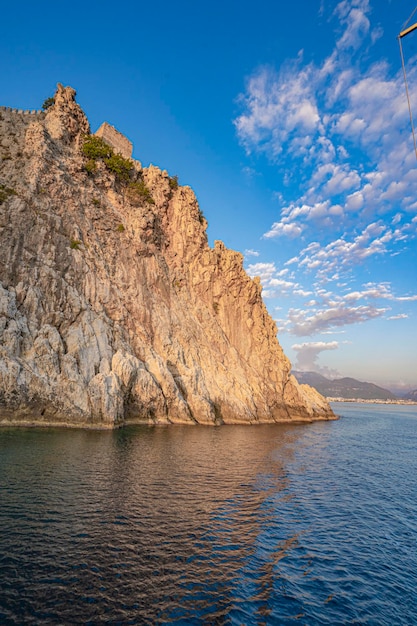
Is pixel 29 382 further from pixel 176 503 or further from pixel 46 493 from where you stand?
pixel 176 503

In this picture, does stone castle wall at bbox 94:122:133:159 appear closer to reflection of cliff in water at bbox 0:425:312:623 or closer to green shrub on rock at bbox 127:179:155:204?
green shrub on rock at bbox 127:179:155:204

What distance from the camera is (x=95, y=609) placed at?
387 inches

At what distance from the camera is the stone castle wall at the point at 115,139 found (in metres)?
70.9

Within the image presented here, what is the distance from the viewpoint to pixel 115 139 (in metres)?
72.6

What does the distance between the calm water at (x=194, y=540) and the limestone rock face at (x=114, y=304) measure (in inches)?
455

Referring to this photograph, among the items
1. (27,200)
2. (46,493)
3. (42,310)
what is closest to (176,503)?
(46,493)

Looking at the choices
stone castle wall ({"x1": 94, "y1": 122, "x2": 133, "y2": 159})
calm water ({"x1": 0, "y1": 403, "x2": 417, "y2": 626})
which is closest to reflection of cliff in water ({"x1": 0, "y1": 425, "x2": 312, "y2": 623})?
calm water ({"x1": 0, "y1": 403, "x2": 417, "y2": 626})

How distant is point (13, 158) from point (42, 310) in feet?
91.7

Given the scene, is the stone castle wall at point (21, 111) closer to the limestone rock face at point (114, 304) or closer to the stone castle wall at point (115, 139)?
the limestone rock face at point (114, 304)

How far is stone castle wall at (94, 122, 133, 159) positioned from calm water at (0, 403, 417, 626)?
63.0 m

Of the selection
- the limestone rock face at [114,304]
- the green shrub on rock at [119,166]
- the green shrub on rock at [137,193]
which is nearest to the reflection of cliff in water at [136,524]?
the limestone rock face at [114,304]

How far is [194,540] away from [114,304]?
4100 centimetres

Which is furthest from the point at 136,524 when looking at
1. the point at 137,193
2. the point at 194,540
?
the point at 137,193

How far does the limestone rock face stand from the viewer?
3912 cm
